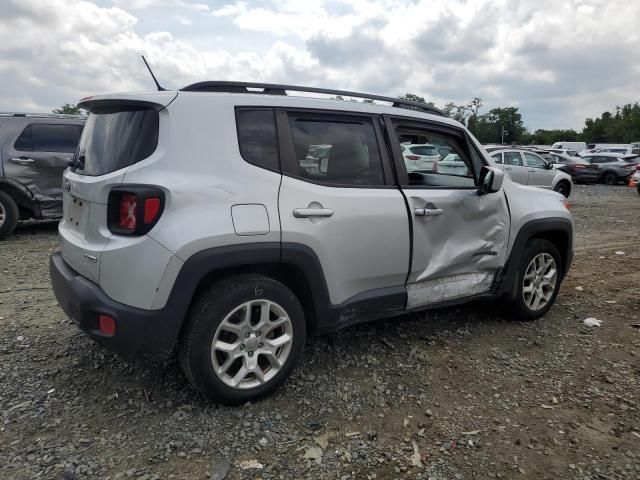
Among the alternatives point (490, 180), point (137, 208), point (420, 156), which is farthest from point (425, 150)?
point (137, 208)

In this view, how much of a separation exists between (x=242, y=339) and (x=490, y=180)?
2159mm

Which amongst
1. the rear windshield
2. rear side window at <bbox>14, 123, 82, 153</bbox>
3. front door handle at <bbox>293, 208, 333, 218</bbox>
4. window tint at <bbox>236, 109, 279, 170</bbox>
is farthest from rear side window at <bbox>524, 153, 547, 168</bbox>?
the rear windshield

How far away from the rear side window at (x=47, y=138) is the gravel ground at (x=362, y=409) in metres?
3.94

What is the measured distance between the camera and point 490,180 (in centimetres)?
375

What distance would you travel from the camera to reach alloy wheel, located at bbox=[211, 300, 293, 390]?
285 centimetres

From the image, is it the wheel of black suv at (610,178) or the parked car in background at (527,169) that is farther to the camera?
the wheel of black suv at (610,178)

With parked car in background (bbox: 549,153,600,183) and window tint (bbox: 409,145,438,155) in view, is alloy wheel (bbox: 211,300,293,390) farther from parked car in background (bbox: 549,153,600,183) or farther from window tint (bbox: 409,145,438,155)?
parked car in background (bbox: 549,153,600,183)

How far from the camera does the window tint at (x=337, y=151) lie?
10.3 ft

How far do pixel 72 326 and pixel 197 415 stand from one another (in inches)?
71.3

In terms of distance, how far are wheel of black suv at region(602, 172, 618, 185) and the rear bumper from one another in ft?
80.6

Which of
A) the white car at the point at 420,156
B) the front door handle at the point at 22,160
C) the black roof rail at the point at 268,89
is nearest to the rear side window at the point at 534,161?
the white car at the point at 420,156

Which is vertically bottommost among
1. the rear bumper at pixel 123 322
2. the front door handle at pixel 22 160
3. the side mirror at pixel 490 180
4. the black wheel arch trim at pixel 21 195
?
the rear bumper at pixel 123 322

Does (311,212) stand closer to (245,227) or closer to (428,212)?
(245,227)

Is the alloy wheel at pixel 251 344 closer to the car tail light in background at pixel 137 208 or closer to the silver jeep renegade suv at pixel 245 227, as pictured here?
the silver jeep renegade suv at pixel 245 227
